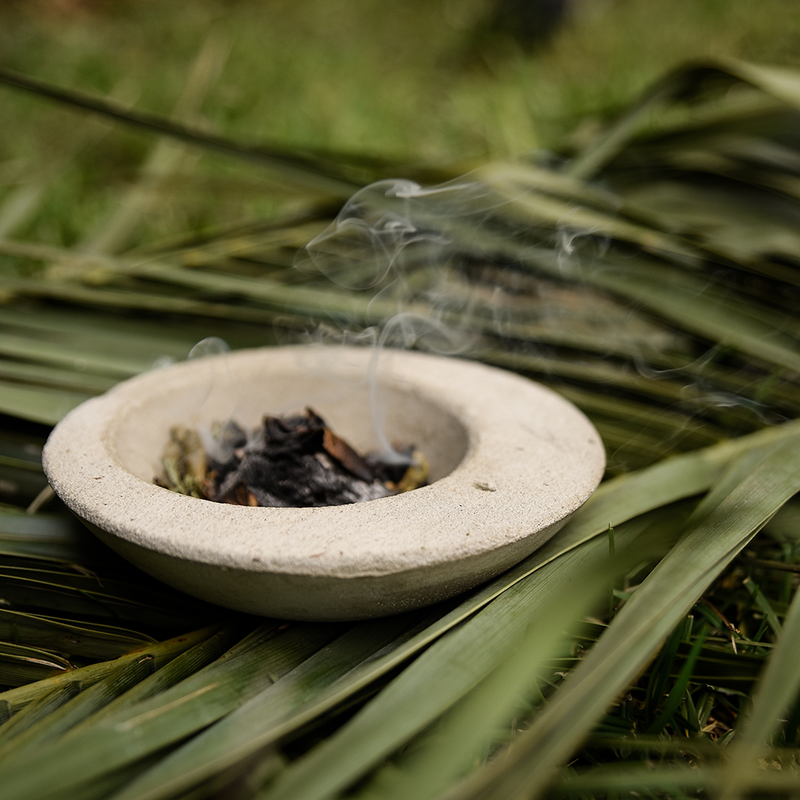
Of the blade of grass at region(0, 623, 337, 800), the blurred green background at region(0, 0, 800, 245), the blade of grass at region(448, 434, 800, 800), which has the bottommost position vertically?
the blade of grass at region(0, 623, 337, 800)

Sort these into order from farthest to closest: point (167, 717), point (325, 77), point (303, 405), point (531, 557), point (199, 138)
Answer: point (325, 77) < point (199, 138) < point (303, 405) < point (531, 557) < point (167, 717)

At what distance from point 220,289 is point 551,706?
4.96 ft

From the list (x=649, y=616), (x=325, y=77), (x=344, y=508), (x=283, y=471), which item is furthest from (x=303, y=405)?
(x=325, y=77)

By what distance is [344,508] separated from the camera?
40.4 inches

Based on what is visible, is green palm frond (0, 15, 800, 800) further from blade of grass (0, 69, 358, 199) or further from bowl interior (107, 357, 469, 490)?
bowl interior (107, 357, 469, 490)

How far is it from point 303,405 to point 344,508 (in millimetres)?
587

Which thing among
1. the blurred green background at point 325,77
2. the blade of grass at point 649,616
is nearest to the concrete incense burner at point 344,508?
the blade of grass at point 649,616

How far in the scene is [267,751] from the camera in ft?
2.78

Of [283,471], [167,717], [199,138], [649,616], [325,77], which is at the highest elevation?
[325,77]

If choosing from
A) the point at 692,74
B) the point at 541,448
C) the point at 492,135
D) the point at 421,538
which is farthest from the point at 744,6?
the point at 421,538

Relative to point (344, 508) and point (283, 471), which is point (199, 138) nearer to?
point (283, 471)

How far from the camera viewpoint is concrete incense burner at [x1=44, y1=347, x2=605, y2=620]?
37.0 inches

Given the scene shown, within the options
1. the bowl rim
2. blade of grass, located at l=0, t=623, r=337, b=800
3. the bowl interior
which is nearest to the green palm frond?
blade of grass, located at l=0, t=623, r=337, b=800

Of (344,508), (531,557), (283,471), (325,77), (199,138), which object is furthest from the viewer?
(325,77)
